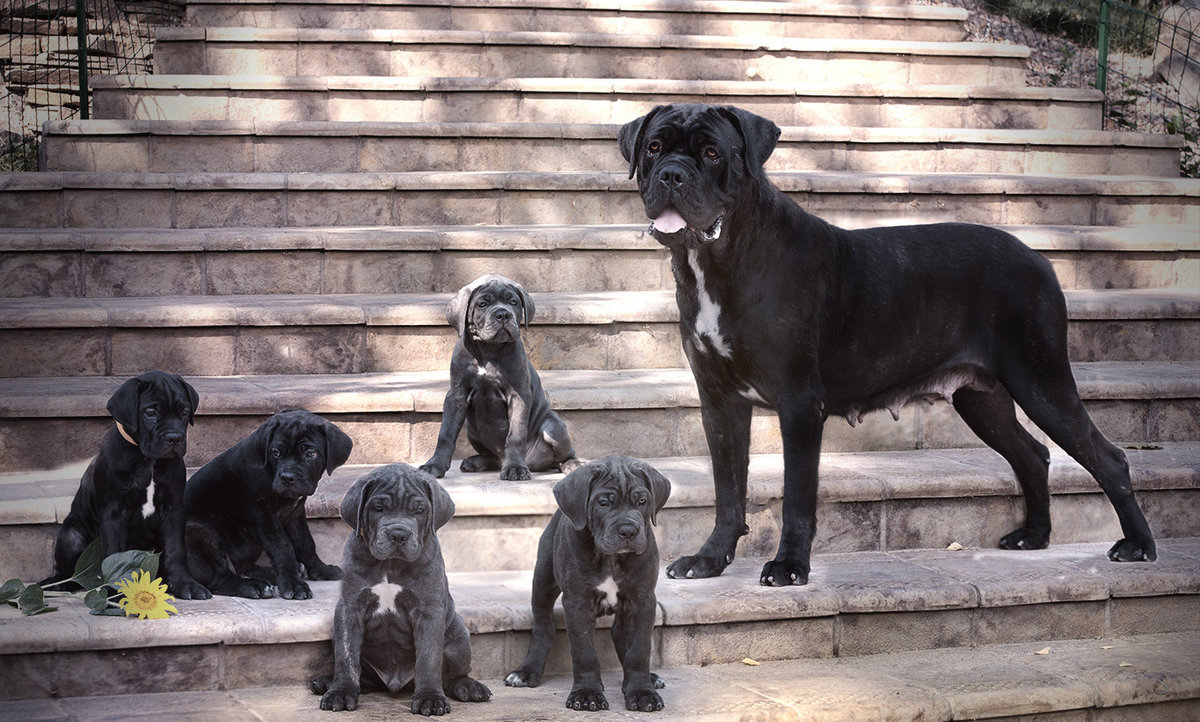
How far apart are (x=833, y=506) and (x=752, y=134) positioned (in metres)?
1.67

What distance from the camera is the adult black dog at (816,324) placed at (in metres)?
4.70

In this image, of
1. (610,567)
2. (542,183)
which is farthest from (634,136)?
(542,183)

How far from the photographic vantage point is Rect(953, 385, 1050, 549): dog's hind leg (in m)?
5.57

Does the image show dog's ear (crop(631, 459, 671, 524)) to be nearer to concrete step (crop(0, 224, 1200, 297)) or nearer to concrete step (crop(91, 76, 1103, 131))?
concrete step (crop(0, 224, 1200, 297))

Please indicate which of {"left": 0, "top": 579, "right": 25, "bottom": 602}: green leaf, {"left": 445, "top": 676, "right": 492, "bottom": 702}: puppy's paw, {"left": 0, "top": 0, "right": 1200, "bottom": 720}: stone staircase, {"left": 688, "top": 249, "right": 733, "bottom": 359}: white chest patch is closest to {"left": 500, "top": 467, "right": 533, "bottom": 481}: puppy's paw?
{"left": 0, "top": 0, "right": 1200, "bottom": 720}: stone staircase

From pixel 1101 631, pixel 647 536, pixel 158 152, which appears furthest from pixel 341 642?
pixel 158 152

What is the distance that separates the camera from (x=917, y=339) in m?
5.20

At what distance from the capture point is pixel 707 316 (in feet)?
16.2

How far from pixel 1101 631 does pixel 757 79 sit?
538 cm

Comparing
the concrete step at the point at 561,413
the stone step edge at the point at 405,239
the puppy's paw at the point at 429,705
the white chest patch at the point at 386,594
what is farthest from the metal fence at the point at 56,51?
the puppy's paw at the point at 429,705

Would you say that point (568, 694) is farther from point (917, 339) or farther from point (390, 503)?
point (917, 339)

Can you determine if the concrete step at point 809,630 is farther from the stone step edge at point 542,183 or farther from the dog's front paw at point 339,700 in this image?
the stone step edge at point 542,183

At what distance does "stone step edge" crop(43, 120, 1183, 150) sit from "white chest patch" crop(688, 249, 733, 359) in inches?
111

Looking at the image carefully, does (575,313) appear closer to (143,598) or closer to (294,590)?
(294,590)
